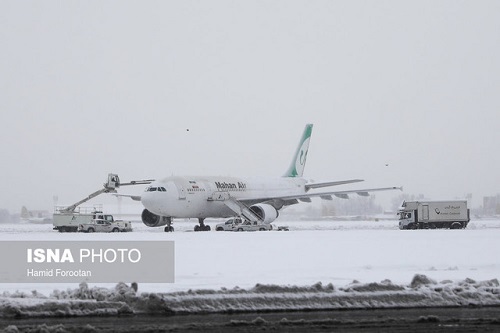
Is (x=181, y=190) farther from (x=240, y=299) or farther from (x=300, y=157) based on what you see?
(x=240, y=299)

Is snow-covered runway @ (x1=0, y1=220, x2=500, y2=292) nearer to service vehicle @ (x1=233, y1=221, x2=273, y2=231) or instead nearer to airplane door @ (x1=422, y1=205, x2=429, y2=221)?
service vehicle @ (x1=233, y1=221, x2=273, y2=231)

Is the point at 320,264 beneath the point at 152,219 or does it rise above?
beneath

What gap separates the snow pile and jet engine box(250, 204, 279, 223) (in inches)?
1352

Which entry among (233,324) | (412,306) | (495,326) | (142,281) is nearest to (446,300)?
(412,306)

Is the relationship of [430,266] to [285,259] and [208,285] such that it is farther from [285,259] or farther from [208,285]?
[208,285]

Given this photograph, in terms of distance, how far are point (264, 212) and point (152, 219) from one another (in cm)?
693

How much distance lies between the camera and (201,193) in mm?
48250

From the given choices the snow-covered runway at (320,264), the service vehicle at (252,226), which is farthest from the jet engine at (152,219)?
the snow-covered runway at (320,264)

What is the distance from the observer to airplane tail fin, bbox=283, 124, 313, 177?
61219 mm

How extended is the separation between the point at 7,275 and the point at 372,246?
49.3 feet

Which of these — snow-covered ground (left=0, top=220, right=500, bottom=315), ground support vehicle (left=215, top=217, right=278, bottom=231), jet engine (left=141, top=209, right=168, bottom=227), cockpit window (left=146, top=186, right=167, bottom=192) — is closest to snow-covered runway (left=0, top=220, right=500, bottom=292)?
→ snow-covered ground (left=0, top=220, right=500, bottom=315)

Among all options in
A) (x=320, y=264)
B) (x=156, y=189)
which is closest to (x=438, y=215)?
(x=156, y=189)

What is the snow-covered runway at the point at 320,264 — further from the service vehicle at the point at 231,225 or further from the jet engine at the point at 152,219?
the jet engine at the point at 152,219

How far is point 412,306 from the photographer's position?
488 inches
